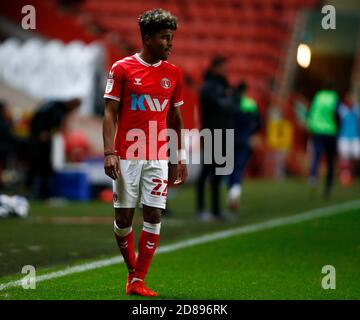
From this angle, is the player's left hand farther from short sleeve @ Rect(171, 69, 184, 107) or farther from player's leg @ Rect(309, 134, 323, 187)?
player's leg @ Rect(309, 134, 323, 187)

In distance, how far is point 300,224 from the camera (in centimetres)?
1276

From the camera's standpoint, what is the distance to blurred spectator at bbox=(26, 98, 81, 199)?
17.0 meters

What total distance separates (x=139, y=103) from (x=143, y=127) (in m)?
0.16

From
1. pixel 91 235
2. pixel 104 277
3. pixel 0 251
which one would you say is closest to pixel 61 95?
pixel 91 235

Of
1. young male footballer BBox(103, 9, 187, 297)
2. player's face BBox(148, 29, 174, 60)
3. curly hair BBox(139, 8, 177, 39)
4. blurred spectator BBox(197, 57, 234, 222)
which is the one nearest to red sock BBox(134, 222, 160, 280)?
young male footballer BBox(103, 9, 187, 297)

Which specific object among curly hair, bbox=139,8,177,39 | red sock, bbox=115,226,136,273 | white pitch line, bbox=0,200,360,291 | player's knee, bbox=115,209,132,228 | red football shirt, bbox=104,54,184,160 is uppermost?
curly hair, bbox=139,8,177,39

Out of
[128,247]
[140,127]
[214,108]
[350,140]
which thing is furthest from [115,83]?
[350,140]

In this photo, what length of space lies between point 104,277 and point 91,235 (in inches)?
137

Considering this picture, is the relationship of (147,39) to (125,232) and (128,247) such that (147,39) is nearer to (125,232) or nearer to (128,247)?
(125,232)

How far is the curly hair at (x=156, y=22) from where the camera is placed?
6.70 metres

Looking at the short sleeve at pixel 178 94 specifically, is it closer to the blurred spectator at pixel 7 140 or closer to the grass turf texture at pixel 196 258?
the grass turf texture at pixel 196 258

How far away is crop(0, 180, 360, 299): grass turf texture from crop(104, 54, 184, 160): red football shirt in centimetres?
100

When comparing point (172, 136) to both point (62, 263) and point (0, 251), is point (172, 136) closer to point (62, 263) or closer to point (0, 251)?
point (62, 263)

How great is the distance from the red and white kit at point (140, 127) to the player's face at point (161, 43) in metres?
Answer: 0.16
